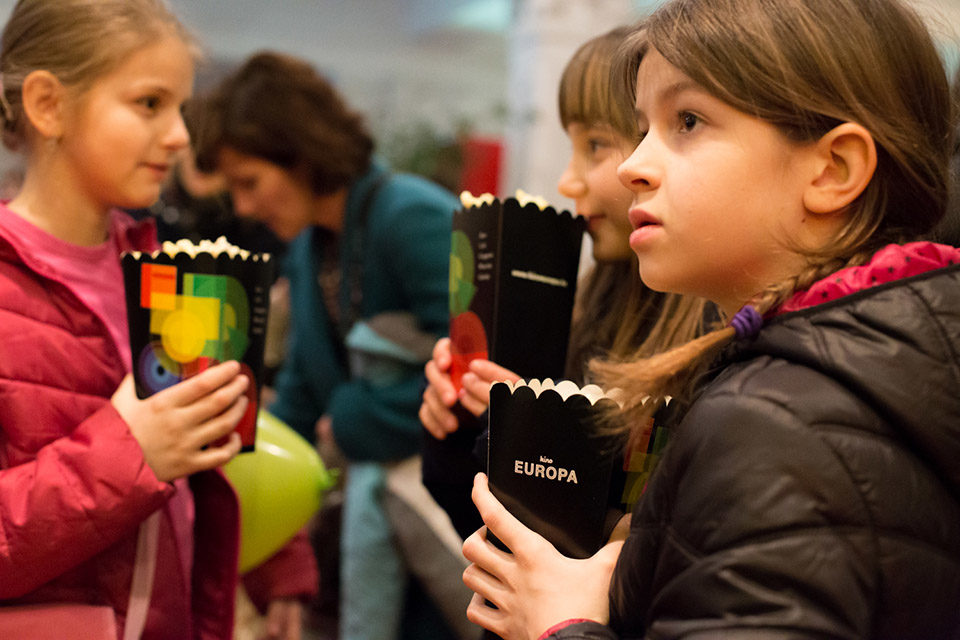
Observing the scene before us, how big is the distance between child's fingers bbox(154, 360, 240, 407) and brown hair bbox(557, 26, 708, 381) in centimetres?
53

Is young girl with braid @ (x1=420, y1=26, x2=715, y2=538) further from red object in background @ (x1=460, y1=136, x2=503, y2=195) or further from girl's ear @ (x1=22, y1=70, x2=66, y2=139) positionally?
red object in background @ (x1=460, y1=136, x2=503, y2=195)

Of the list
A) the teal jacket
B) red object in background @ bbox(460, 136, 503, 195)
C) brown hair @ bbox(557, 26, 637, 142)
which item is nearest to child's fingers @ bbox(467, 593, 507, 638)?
brown hair @ bbox(557, 26, 637, 142)

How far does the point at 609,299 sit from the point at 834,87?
0.61 m

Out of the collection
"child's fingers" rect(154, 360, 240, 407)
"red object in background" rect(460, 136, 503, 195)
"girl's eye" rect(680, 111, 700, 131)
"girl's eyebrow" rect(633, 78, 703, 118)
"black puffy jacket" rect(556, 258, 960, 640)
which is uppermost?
"girl's eyebrow" rect(633, 78, 703, 118)

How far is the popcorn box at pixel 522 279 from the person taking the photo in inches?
47.6

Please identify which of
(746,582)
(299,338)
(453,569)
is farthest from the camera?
(299,338)

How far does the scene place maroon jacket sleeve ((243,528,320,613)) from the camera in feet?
5.60

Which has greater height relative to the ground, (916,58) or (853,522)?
(916,58)

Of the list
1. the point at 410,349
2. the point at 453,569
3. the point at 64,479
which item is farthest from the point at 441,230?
the point at 64,479

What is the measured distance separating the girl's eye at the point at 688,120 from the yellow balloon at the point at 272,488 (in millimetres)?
948

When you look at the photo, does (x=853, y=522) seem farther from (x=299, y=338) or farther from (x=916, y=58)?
(x=299, y=338)

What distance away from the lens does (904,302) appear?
75 cm

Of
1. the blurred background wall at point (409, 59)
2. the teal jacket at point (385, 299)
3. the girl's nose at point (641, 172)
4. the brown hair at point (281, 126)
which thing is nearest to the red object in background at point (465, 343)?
the girl's nose at point (641, 172)

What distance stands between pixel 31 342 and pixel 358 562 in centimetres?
130
